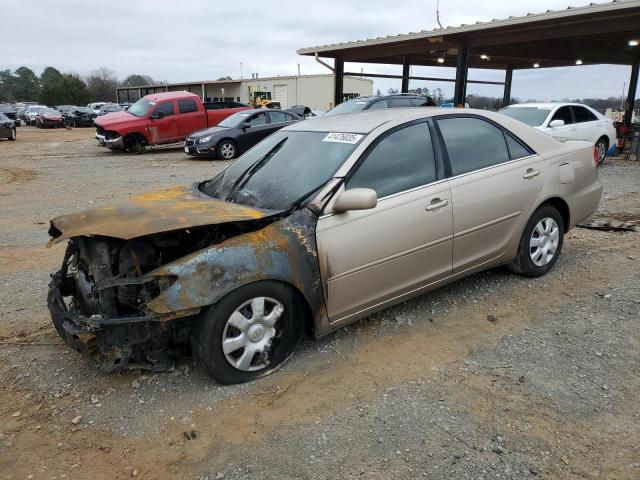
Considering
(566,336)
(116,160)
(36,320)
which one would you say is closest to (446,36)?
(116,160)

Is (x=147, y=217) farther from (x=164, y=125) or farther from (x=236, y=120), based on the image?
(x=164, y=125)

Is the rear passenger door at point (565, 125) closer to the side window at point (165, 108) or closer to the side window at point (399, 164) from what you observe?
the side window at point (399, 164)

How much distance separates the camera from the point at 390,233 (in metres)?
3.32

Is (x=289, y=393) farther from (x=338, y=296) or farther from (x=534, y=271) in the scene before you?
(x=534, y=271)

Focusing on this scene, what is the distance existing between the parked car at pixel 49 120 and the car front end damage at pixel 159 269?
3607 cm

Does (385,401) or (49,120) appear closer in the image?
(385,401)

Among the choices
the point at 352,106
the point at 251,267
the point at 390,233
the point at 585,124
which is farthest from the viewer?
the point at 352,106

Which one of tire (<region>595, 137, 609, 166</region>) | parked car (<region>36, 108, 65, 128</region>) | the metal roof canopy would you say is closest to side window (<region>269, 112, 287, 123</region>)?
the metal roof canopy

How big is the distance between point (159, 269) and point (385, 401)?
1.48 meters

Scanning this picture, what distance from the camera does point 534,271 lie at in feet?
14.7

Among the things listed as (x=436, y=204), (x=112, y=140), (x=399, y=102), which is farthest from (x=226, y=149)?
(x=436, y=204)

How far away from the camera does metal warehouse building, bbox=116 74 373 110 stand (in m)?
42.1

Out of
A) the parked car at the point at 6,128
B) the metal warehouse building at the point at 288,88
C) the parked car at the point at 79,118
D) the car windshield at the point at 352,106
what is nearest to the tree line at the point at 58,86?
the metal warehouse building at the point at 288,88

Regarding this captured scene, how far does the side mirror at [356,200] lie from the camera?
3037 mm
